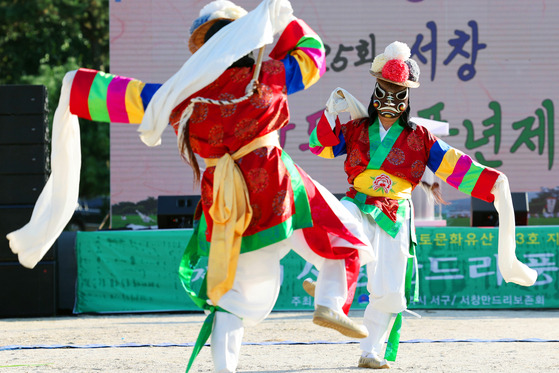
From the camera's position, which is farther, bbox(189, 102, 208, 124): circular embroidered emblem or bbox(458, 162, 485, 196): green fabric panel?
bbox(458, 162, 485, 196): green fabric panel

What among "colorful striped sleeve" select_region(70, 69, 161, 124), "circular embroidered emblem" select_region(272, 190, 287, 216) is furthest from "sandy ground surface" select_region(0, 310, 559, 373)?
"colorful striped sleeve" select_region(70, 69, 161, 124)

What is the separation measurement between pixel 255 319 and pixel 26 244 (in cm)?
90

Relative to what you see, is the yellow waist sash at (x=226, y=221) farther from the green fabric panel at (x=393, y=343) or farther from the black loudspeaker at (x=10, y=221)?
the black loudspeaker at (x=10, y=221)

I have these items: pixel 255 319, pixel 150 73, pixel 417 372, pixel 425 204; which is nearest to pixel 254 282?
pixel 255 319

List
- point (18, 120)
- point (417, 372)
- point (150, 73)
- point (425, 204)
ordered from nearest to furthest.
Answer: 1. point (417, 372)
2. point (18, 120)
3. point (425, 204)
4. point (150, 73)

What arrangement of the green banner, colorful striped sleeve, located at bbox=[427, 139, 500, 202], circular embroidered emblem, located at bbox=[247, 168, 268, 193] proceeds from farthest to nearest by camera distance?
the green banner, colorful striped sleeve, located at bbox=[427, 139, 500, 202], circular embroidered emblem, located at bbox=[247, 168, 268, 193]

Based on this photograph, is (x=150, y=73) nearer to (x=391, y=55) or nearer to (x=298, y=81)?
(x=391, y=55)

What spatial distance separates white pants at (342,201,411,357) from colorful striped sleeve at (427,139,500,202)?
365 mm

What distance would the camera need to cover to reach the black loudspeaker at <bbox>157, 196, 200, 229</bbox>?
7.59m

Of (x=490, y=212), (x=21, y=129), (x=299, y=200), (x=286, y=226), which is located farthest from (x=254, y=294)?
(x=490, y=212)

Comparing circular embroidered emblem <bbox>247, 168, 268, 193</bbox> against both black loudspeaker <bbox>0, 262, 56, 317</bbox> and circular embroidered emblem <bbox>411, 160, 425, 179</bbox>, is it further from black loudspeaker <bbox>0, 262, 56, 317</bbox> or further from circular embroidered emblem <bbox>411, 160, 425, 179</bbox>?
black loudspeaker <bbox>0, 262, 56, 317</bbox>

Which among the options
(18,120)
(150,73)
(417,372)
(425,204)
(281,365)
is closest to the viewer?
(417,372)

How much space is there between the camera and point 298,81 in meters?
3.31

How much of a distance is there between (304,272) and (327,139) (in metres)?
3.05
